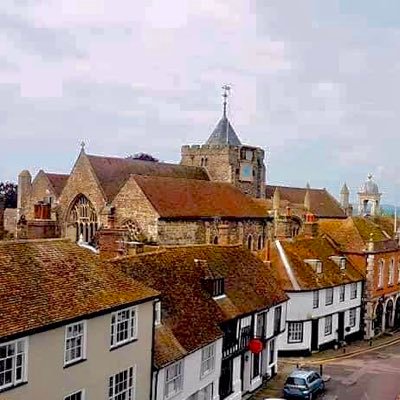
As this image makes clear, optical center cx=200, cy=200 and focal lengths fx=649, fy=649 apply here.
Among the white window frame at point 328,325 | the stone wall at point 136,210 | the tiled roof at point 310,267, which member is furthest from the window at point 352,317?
the stone wall at point 136,210

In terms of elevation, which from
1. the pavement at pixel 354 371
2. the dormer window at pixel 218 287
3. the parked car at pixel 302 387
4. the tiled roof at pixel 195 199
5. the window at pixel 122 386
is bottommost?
the pavement at pixel 354 371

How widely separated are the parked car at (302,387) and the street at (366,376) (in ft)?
3.16

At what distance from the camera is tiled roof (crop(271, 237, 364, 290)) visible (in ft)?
130

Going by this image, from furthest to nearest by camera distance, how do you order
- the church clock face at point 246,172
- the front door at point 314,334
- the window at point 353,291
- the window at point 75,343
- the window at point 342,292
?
the church clock face at point 246,172 < the window at point 353,291 < the window at point 342,292 < the front door at point 314,334 < the window at point 75,343

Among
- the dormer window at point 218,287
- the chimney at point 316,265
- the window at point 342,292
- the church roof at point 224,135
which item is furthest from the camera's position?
the church roof at point 224,135

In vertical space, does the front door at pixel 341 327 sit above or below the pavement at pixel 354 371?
above

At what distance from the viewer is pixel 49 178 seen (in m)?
62.9

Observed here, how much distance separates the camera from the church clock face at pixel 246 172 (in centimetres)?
7012

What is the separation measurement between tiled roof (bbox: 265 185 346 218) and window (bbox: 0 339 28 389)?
203 feet

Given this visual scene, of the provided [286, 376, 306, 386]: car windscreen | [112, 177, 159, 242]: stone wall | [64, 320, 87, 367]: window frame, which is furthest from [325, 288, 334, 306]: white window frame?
[64, 320, 87, 367]: window frame

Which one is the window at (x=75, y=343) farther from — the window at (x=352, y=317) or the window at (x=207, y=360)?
the window at (x=352, y=317)

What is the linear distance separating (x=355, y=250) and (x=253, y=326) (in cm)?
1914

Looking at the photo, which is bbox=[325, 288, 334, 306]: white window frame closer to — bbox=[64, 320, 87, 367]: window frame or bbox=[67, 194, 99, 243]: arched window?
bbox=[67, 194, 99, 243]: arched window

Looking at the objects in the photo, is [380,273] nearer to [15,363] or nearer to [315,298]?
[315,298]
